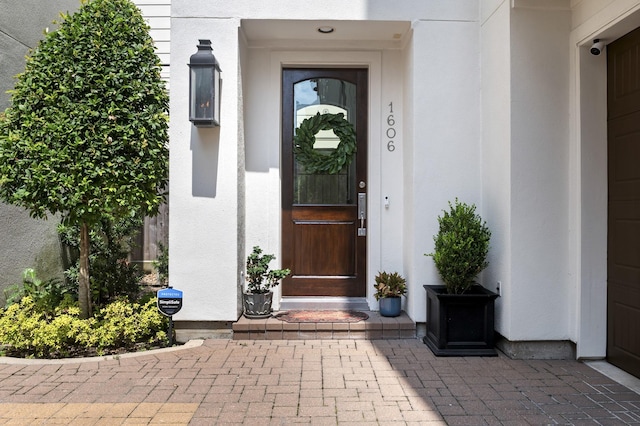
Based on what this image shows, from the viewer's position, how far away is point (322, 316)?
170 inches

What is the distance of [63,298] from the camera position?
14.3 ft

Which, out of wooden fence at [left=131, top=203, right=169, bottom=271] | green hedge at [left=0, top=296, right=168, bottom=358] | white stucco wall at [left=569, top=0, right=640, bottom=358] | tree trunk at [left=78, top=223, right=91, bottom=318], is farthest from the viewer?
wooden fence at [left=131, top=203, right=169, bottom=271]

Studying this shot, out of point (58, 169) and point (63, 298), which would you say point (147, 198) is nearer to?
point (58, 169)

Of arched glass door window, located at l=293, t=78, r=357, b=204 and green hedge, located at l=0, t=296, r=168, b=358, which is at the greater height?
arched glass door window, located at l=293, t=78, r=357, b=204

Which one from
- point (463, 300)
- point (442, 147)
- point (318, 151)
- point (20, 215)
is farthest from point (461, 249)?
point (20, 215)

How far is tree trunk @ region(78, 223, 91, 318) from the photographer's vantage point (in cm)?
405

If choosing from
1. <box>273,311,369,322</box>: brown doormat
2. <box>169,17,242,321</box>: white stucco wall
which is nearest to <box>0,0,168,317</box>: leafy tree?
<box>169,17,242,321</box>: white stucco wall

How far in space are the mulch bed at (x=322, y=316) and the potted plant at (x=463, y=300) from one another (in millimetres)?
786

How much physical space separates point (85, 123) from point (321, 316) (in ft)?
8.16

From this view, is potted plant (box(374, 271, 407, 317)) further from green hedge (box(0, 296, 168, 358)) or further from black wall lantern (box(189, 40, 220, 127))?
black wall lantern (box(189, 40, 220, 127))

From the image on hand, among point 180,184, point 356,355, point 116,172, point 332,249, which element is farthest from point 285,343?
point 116,172

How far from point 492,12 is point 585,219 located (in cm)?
179

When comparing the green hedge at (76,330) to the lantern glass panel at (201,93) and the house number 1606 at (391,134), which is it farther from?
the house number 1606 at (391,134)

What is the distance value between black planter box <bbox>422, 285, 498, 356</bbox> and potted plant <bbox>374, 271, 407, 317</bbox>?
608 millimetres
